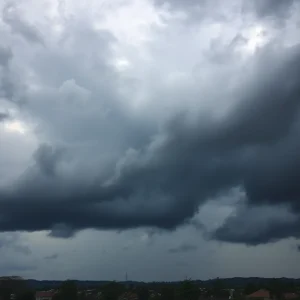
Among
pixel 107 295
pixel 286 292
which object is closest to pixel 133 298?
pixel 107 295

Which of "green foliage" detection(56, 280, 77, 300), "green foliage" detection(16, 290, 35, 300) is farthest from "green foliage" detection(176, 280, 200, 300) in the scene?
"green foliage" detection(16, 290, 35, 300)

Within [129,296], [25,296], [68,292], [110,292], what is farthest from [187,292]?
[129,296]

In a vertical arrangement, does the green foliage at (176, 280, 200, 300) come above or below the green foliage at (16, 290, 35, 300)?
below

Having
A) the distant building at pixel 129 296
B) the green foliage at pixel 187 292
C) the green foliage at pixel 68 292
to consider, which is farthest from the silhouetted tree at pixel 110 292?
the distant building at pixel 129 296

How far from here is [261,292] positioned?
145000 mm

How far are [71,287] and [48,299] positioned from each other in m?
26.5

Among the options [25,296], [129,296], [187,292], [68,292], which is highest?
[129,296]

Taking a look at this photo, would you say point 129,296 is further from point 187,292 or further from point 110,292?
point 187,292

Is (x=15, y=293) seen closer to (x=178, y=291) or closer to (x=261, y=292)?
(x=178, y=291)

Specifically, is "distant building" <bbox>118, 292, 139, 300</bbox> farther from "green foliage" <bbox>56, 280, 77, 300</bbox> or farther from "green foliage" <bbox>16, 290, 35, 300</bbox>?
"green foliage" <bbox>16, 290, 35, 300</bbox>

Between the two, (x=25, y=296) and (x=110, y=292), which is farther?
(x=25, y=296)

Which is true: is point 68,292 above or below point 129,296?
below

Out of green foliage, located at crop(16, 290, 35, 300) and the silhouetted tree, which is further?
green foliage, located at crop(16, 290, 35, 300)

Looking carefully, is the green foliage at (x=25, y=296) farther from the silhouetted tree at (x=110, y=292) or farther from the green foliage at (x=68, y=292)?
the silhouetted tree at (x=110, y=292)
